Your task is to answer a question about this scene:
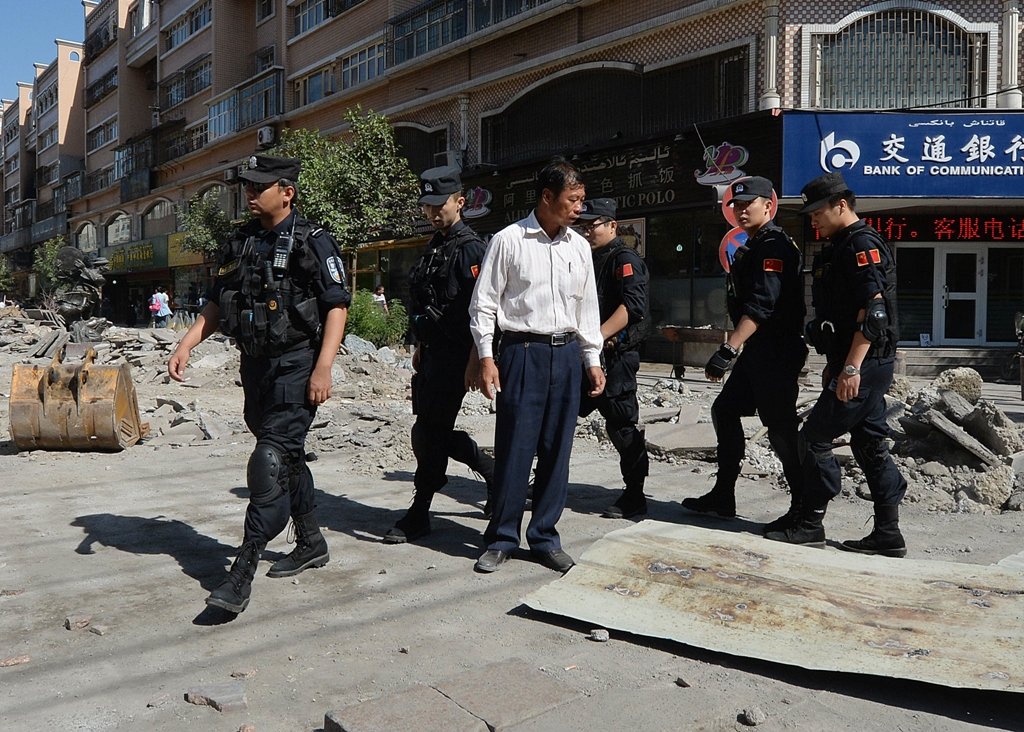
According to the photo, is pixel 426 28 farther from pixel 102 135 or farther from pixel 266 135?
pixel 102 135

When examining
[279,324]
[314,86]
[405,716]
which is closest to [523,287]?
[279,324]

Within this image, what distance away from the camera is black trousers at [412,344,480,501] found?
4.48m

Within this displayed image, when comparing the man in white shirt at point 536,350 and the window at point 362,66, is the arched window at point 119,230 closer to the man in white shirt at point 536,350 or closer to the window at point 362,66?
the window at point 362,66

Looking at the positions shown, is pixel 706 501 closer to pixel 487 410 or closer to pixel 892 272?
pixel 892 272

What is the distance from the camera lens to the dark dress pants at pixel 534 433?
3.95 m

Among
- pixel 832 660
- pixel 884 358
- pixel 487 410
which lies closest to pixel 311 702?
pixel 832 660

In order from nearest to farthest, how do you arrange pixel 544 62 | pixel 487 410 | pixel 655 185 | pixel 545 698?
pixel 545 698, pixel 487 410, pixel 655 185, pixel 544 62

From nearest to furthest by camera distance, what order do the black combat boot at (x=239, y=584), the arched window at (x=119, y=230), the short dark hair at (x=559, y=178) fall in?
1. the black combat boot at (x=239, y=584)
2. the short dark hair at (x=559, y=178)
3. the arched window at (x=119, y=230)

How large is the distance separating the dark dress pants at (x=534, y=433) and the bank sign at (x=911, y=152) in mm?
12881

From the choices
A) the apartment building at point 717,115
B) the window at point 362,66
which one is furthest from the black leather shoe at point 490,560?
the window at point 362,66

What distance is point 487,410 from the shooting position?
32.4 ft

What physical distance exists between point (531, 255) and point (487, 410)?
6.04m

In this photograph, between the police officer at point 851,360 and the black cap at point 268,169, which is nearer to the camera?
the black cap at point 268,169

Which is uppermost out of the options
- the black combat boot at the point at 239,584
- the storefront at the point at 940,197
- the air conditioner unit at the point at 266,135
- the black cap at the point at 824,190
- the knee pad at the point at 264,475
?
the air conditioner unit at the point at 266,135
